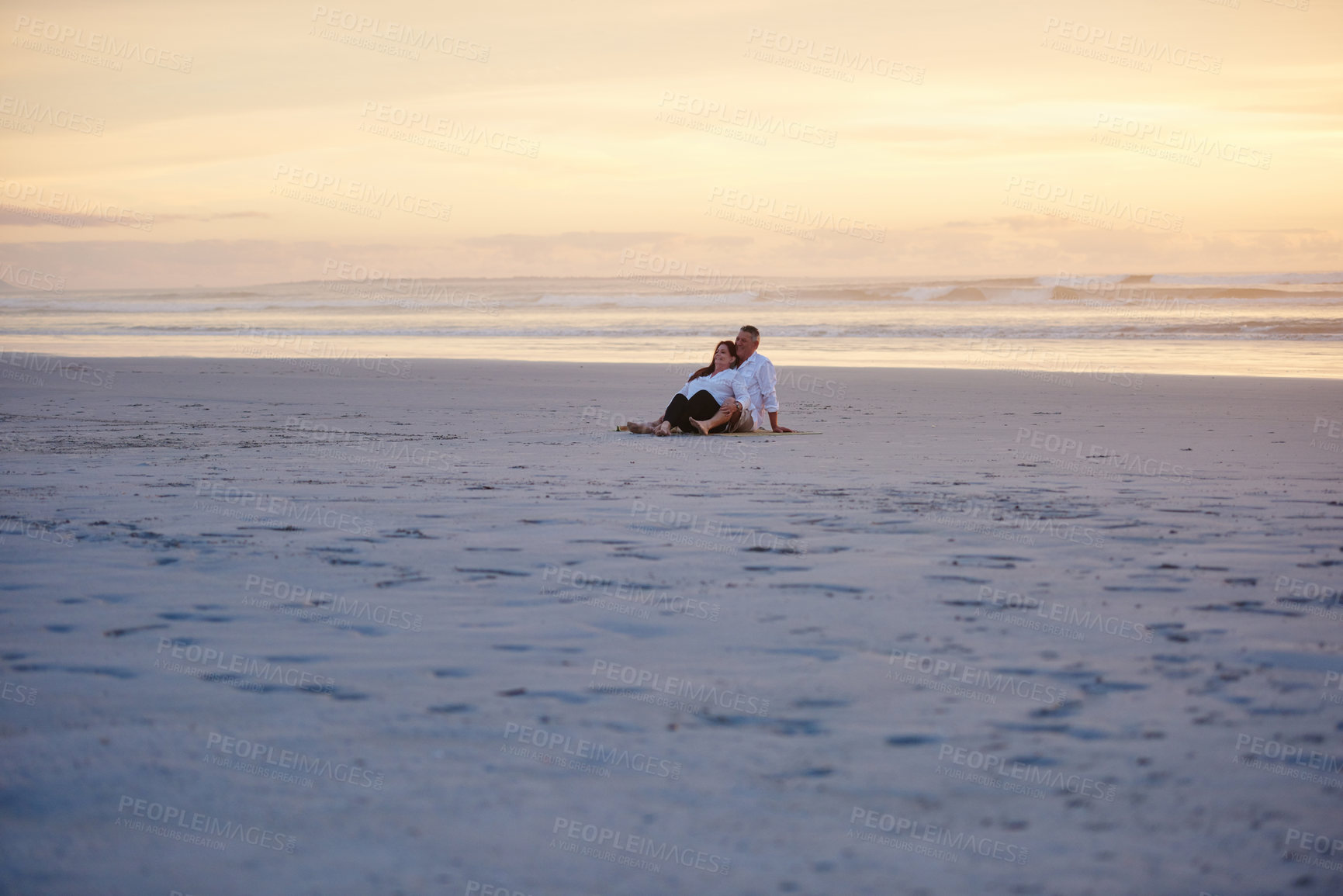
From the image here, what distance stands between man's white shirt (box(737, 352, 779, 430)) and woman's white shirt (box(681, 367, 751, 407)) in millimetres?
39


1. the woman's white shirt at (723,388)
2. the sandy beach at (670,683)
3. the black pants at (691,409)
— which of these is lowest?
the sandy beach at (670,683)

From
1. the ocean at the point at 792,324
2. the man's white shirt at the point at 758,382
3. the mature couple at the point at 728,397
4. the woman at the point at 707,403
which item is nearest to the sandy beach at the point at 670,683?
the woman at the point at 707,403

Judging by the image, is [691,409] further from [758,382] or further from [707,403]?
[758,382]

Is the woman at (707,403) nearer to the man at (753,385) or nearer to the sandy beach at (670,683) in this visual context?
the man at (753,385)

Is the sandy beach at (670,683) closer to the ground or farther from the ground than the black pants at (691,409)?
closer to the ground

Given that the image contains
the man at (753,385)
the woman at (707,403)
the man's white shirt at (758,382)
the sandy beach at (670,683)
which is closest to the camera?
the sandy beach at (670,683)

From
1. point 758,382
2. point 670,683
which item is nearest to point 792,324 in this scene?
point 758,382

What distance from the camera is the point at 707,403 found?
1065cm

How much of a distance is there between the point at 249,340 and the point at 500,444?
21820 mm

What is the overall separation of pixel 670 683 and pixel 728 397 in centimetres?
753

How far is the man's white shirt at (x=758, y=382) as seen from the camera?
35.4ft

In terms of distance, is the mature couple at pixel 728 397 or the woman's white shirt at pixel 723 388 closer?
the mature couple at pixel 728 397

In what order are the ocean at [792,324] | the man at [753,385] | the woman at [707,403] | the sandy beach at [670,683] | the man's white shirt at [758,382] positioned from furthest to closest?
the ocean at [792,324] → the man's white shirt at [758,382] → the man at [753,385] → the woman at [707,403] → the sandy beach at [670,683]

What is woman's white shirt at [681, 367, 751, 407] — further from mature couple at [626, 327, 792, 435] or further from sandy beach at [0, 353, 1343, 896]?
sandy beach at [0, 353, 1343, 896]
